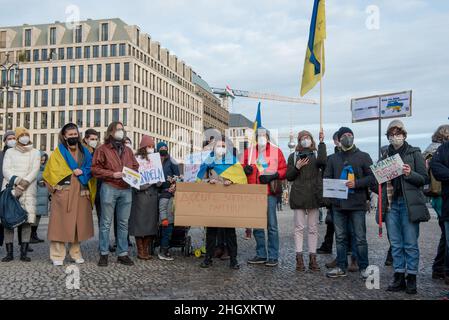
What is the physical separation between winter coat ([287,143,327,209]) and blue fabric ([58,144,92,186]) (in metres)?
3.17

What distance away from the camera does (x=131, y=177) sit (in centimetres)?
754

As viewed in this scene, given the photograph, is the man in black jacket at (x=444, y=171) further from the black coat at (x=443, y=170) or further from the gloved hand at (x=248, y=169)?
the gloved hand at (x=248, y=169)

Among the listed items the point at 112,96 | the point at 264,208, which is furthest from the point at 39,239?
the point at 112,96

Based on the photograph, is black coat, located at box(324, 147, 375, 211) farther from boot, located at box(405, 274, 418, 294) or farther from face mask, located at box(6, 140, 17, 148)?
face mask, located at box(6, 140, 17, 148)

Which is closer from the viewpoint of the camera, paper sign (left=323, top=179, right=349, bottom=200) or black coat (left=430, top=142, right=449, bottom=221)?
black coat (left=430, top=142, right=449, bottom=221)

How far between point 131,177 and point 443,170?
4443mm

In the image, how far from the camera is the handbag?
25.4 ft

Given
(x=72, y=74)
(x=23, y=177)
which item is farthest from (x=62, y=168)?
(x=72, y=74)

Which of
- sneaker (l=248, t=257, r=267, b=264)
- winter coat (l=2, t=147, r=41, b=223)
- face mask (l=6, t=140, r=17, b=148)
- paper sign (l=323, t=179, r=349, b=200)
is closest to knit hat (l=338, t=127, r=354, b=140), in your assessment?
paper sign (l=323, t=179, r=349, b=200)

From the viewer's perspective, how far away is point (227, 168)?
7.45 metres

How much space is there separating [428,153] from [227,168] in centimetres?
327

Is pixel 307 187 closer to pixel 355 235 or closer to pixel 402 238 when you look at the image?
pixel 355 235

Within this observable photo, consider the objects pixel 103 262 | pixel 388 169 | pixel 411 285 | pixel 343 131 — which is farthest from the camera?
pixel 103 262
